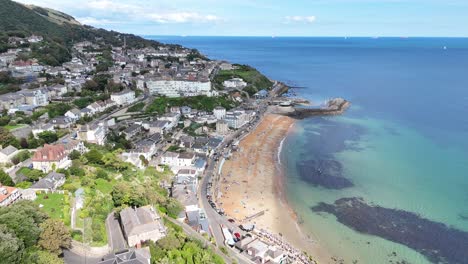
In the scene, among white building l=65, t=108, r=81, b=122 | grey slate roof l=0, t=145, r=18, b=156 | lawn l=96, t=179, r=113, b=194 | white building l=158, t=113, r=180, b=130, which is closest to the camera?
lawn l=96, t=179, r=113, b=194

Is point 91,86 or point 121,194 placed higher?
point 91,86

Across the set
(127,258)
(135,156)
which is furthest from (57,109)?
(127,258)

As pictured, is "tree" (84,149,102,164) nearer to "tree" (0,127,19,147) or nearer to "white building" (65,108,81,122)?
"tree" (0,127,19,147)

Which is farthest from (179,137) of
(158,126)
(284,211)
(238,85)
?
(238,85)

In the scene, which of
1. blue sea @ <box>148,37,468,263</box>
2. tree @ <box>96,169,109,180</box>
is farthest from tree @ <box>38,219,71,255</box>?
blue sea @ <box>148,37,468,263</box>

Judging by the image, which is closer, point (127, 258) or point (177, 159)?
point (127, 258)

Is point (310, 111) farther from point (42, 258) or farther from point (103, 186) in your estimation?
point (42, 258)
